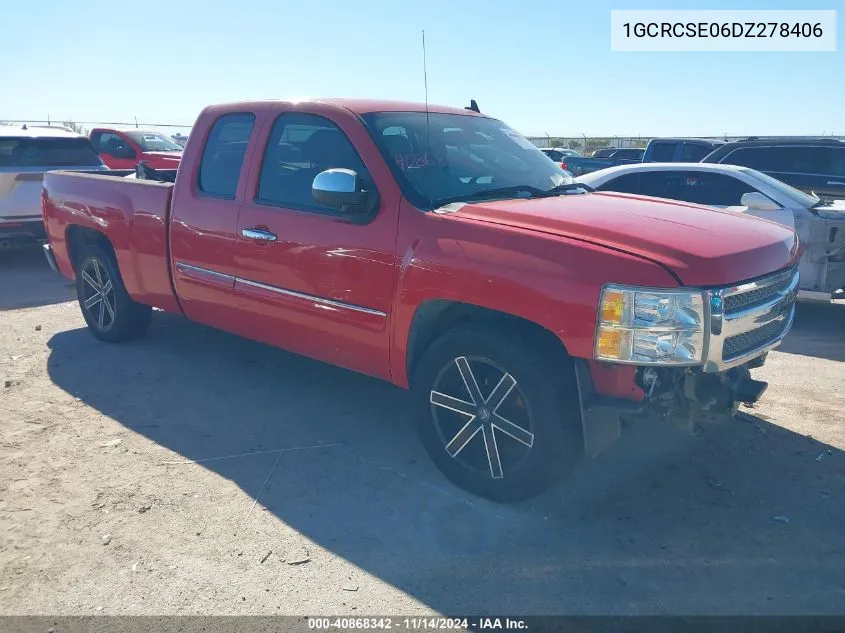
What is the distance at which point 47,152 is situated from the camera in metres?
10.6

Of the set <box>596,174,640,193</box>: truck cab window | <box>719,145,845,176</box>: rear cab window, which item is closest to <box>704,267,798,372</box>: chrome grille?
<box>596,174,640,193</box>: truck cab window

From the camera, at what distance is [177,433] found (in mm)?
4719

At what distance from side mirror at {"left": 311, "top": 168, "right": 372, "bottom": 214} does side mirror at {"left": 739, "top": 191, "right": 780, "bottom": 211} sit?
16.1 ft

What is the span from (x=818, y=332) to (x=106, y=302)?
6.54 meters

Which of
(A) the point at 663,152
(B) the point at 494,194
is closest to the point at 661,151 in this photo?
(A) the point at 663,152

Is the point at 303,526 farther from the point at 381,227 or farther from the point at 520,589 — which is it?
the point at 381,227

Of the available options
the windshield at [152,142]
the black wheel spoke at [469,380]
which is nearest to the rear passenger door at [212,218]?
the black wheel spoke at [469,380]

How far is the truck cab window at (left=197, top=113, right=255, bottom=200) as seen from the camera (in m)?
4.97

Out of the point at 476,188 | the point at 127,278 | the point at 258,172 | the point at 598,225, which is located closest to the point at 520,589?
the point at 598,225

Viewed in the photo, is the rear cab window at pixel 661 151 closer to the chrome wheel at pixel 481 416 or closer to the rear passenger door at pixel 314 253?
the rear passenger door at pixel 314 253

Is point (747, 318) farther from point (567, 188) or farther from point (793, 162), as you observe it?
point (793, 162)

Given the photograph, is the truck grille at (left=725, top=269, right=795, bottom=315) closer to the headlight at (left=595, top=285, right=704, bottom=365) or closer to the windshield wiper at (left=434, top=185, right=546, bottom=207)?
the headlight at (left=595, top=285, right=704, bottom=365)

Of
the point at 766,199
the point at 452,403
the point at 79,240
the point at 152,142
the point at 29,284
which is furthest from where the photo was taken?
the point at 152,142

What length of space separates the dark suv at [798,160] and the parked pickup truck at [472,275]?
6.38 metres
